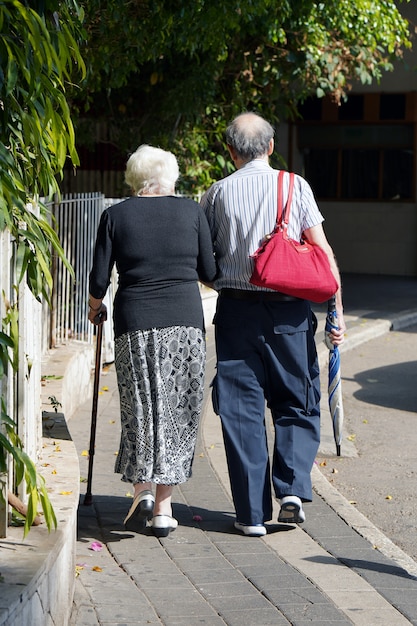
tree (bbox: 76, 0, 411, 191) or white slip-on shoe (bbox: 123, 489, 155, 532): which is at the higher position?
tree (bbox: 76, 0, 411, 191)

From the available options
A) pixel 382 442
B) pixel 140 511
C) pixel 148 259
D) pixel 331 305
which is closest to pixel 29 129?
pixel 148 259

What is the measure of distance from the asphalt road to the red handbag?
1375 millimetres

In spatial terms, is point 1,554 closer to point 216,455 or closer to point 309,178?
point 216,455

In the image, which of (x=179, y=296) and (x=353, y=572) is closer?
(x=353, y=572)

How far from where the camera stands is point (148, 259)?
5078mm

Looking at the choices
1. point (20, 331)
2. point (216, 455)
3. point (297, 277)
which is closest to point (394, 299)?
point (216, 455)

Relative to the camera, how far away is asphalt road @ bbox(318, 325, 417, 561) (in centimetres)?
616

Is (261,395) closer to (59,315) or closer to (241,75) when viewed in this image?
(59,315)

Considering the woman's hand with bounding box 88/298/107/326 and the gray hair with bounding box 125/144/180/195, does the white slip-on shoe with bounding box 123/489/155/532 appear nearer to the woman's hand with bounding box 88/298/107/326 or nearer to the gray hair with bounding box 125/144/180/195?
the woman's hand with bounding box 88/298/107/326

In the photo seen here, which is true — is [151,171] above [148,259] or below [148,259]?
above

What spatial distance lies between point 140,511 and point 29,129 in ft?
8.02

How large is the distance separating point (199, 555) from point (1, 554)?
1.45 metres

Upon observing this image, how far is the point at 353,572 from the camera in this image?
4.72 meters

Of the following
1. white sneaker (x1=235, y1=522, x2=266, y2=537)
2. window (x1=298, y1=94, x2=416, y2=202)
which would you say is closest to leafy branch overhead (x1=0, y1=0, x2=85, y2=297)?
white sneaker (x1=235, y1=522, x2=266, y2=537)
